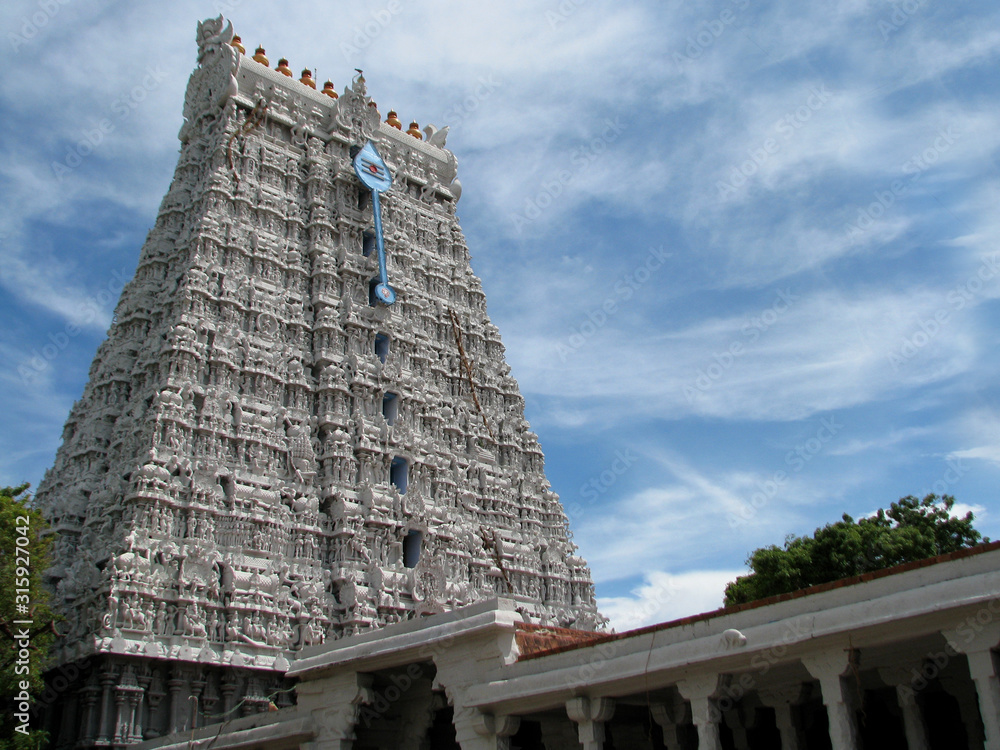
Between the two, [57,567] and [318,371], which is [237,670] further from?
[318,371]

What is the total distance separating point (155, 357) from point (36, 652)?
10.8 m

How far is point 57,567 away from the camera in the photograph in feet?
86.6

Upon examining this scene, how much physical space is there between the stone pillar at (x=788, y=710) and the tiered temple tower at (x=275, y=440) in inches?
599

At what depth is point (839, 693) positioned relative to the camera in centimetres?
1159

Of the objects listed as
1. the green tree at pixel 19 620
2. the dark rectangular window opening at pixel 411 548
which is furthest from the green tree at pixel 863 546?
the green tree at pixel 19 620

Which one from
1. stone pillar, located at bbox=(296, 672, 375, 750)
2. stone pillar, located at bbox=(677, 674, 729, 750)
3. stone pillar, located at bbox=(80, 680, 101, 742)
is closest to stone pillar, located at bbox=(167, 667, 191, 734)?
stone pillar, located at bbox=(80, 680, 101, 742)

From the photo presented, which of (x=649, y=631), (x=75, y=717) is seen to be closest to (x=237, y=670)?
(x=75, y=717)

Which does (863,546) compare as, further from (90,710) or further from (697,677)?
(90,710)

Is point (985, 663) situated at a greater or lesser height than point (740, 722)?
greater

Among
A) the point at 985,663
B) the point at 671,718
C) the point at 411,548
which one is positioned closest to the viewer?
the point at 985,663

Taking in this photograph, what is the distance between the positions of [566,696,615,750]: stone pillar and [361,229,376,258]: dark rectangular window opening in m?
26.6

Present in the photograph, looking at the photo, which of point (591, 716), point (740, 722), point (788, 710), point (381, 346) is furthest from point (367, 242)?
point (788, 710)

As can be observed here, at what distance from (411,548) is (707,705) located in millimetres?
19591

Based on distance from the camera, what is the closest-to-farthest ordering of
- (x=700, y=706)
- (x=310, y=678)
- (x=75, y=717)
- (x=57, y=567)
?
(x=700, y=706) → (x=310, y=678) → (x=75, y=717) → (x=57, y=567)
